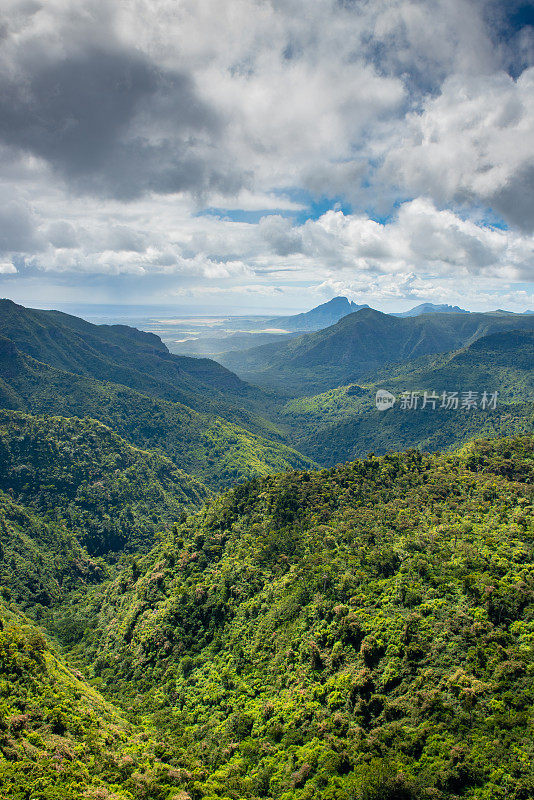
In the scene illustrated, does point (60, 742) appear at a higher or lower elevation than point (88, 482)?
higher

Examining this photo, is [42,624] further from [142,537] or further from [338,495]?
[338,495]

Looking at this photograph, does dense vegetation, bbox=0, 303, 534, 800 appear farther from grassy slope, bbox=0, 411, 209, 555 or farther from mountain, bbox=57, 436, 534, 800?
grassy slope, bbox=0, 411, 209, 555

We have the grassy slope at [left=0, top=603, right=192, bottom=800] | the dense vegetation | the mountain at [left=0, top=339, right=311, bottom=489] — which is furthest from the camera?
the mountain at [left=0, top=339, right=311, bottom=489]

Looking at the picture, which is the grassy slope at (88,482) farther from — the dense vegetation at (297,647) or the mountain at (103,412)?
the mountain at (103,412)

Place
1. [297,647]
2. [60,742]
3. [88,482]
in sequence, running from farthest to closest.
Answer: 1. [88,482]
2. [297,647]
3. [60,742]

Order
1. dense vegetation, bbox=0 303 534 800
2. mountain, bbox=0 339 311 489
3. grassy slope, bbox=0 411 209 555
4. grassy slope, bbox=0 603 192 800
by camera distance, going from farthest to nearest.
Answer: mountain, bbox=0 339 311 489 → grassy slope, bbox=0 411 209 555 → dense vegetation, bbox=0 303 534 800 → grassy slope, bbox=0 603 192 800

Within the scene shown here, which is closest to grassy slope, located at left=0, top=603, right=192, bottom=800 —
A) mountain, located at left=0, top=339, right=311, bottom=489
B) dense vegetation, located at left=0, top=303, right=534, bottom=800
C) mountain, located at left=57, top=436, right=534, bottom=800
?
dense vegetation, located at left=0, top=303, right=534, bottom=800

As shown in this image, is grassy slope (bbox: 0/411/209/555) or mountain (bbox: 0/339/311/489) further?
mountain (bbox: 0/339/311/489)

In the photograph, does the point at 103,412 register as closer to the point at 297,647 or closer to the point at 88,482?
the point at 88,482

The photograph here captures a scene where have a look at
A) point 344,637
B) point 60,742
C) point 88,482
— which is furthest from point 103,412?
point 344,637
